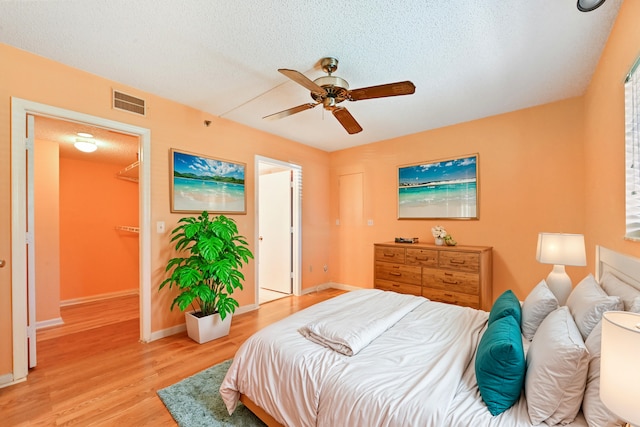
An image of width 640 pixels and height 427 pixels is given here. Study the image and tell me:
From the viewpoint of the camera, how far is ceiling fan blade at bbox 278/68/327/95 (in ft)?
5.71

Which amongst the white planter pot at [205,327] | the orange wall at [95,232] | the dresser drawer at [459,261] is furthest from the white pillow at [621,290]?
the orange wall at [95,232]

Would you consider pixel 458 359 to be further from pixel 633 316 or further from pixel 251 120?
pixel 251 120

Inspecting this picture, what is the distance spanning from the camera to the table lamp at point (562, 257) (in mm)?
2025

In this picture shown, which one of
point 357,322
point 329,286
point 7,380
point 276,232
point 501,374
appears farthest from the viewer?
point 329,286

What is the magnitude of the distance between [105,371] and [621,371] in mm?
3202

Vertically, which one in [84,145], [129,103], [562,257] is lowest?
[562,257]

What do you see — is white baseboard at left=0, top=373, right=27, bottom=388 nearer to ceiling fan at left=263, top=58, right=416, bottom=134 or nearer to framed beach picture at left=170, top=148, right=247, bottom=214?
framed beach picture at left=170, top=148, right=247, bottom=214

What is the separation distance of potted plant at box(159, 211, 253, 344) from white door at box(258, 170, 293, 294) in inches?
66.3

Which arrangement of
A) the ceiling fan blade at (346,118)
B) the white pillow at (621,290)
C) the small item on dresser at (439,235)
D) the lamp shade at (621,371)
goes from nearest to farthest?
the lamp shade at (621,371) → the white pillow at (621,290) → the ceiling fan blade at (346,118) → the small item on dresser at (439,235)

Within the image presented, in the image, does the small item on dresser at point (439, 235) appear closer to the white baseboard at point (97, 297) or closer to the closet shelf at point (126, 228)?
the closet shelf at point (126, 228)

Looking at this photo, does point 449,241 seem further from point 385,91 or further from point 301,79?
point 301,79

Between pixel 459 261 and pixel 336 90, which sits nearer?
pixel 336 90

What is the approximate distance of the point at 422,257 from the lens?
3.44 metres

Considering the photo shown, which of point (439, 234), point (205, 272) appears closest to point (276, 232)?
point (205, 272)
